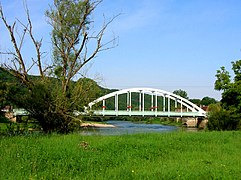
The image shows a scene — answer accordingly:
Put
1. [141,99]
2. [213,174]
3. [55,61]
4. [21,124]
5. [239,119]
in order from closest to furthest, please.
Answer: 1. [213,174]
2. [21,124]
3. [55,61]
4. [239,119]
5. [141,99]

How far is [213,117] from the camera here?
121 ft

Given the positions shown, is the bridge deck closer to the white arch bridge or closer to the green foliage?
the white arch bridge

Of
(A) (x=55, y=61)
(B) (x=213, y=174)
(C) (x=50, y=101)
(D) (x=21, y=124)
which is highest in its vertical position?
(A) (x=55, y=61)

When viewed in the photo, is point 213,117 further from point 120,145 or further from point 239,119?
point 120,145

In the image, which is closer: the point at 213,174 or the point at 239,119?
the point at 213,174

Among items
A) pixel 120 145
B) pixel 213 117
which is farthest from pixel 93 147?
pixel 213 117

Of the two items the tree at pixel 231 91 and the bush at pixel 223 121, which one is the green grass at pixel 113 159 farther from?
the bush at pixel 223 121

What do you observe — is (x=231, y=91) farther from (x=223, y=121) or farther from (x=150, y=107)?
(x=150, y=107)

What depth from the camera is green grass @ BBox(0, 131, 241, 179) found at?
793 cm

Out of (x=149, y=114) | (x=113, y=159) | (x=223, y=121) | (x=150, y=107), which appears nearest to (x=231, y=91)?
(x=223, y=121)

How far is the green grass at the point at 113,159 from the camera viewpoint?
793cm

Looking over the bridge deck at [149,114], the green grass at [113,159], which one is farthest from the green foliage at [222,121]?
the green grass at [113,159]

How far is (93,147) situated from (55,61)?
702cm

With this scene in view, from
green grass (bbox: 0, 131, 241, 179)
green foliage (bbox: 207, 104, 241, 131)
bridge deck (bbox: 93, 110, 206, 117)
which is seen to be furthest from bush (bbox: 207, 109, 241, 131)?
green grass (bbox: 0, 131, 241, 179)
